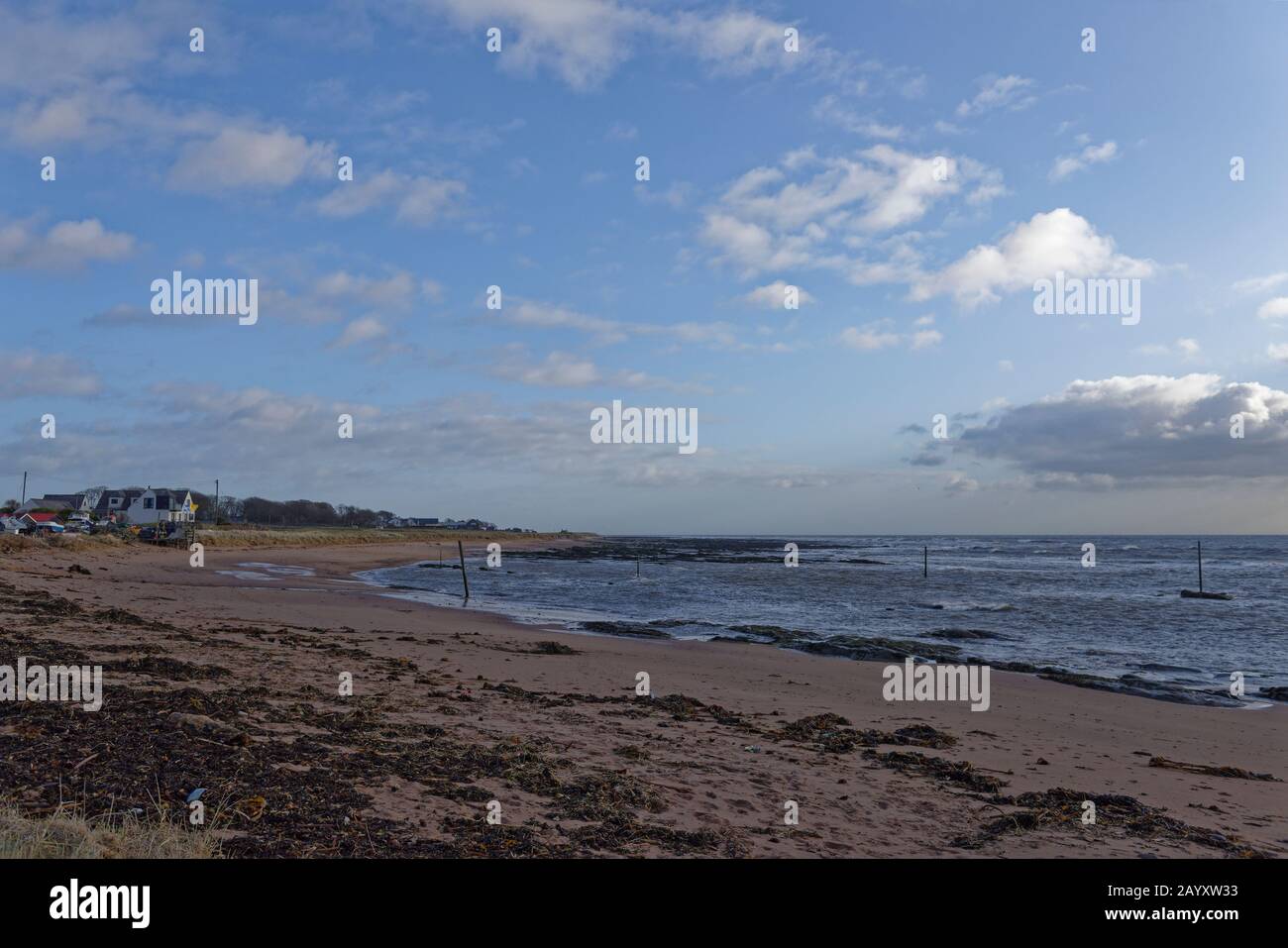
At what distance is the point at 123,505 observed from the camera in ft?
320

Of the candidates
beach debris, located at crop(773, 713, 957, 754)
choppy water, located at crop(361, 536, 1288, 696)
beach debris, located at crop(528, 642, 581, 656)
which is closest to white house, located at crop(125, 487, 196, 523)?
choppy water, located at crop(361, 536, 1288, 696)

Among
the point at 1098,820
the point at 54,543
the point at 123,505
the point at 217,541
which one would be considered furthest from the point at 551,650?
the point at 123,505

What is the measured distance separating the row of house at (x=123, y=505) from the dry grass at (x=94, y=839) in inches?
2897

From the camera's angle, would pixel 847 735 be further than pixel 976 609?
No

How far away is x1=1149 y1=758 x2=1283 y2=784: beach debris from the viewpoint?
996 cm

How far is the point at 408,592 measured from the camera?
36031mm

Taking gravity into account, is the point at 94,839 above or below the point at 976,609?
above

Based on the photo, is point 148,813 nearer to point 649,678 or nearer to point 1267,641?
point 649,678

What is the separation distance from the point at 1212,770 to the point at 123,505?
11298 centimetres

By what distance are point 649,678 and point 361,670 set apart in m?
5.28

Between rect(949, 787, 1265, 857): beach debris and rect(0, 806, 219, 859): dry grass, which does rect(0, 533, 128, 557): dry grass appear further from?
rect(949, 787, 1265, 857): beach debris

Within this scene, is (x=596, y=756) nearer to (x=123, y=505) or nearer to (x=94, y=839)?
(x=94, y=839)
